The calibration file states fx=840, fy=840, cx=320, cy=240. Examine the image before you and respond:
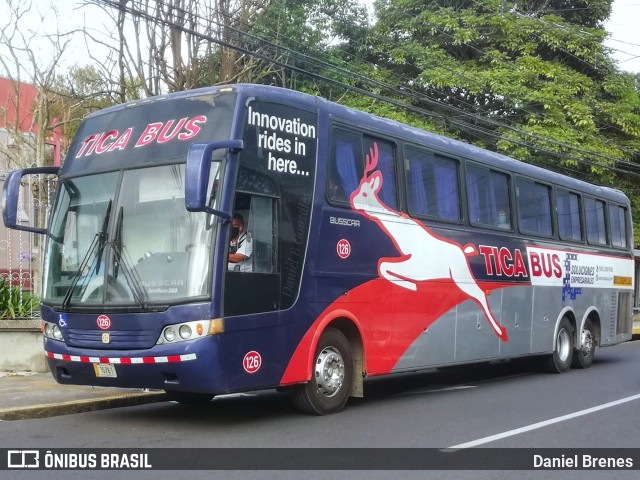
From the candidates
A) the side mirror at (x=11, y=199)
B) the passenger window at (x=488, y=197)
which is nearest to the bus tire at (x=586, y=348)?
the passenger window at (x=488, y=197)

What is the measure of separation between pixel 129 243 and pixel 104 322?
0.85 metres

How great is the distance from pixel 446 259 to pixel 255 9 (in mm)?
8537

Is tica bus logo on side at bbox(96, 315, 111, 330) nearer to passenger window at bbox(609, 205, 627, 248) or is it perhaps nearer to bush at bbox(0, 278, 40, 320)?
bush at bbox(0, 278, 40, 320)

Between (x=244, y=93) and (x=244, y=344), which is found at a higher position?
(x=244, y=93)

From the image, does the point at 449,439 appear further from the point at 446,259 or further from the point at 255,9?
the point at 255,9

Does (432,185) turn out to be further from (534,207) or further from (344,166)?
(534,207)

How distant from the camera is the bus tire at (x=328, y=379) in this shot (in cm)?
962

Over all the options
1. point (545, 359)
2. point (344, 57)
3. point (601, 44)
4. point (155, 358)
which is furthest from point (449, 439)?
point (601, 44)

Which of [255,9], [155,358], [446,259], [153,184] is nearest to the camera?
[155,358]

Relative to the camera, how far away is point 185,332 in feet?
27.1

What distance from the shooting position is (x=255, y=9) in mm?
18156

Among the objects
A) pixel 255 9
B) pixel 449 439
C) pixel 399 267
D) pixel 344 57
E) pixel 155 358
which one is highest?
pixel 344 57

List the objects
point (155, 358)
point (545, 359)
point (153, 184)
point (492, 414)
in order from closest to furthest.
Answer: point (155, 358) < point (153, 184) < point (492, 414) < point (545, 359)

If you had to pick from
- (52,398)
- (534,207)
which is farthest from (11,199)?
(534,207)
